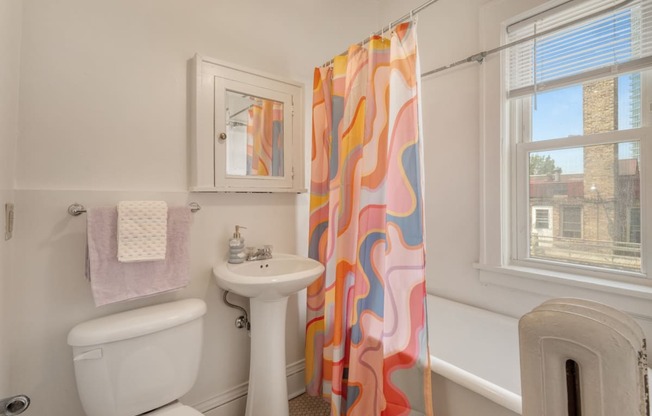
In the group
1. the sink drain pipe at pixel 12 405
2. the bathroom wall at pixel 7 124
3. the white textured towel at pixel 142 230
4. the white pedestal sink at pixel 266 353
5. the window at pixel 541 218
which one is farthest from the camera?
the window at pixel 541 218

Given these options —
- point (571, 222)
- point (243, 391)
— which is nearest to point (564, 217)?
point (571, 222)

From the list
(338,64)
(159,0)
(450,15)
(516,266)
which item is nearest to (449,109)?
(450,15)

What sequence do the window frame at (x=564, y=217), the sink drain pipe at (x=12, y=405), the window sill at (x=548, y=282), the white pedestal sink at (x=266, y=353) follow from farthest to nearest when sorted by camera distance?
the window frame at (x=564, y=217) < the white pedestal sink at (x=266, y=353) < the window sill at (x=548, y=282) < the sink drain pipe at (x=12, y=405)

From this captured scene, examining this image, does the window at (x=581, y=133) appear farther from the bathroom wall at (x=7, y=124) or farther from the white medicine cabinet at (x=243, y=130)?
the bathroom wall at (x=7, y=124)

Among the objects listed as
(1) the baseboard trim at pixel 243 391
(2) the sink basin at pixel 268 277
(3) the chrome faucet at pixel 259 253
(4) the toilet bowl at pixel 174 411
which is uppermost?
(3) the chrome faucet at pixel 259 253

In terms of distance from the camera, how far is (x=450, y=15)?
6.38 ft

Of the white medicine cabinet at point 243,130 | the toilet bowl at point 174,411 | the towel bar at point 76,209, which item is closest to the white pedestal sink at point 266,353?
the toilet bowl at point 174,411

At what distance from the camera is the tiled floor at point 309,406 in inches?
64.1

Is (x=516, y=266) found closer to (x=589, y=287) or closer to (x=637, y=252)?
(x=589, y=287)

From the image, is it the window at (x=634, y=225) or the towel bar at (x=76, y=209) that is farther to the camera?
the window at (x=634, y=225)

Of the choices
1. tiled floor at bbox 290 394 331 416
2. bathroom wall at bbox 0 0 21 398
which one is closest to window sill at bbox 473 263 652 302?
tiled floor at bbox 290 394 331 416

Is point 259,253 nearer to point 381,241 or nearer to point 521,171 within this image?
point 381,241

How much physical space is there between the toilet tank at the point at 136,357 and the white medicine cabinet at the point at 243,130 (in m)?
0.60

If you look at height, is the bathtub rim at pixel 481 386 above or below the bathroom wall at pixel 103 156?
below
